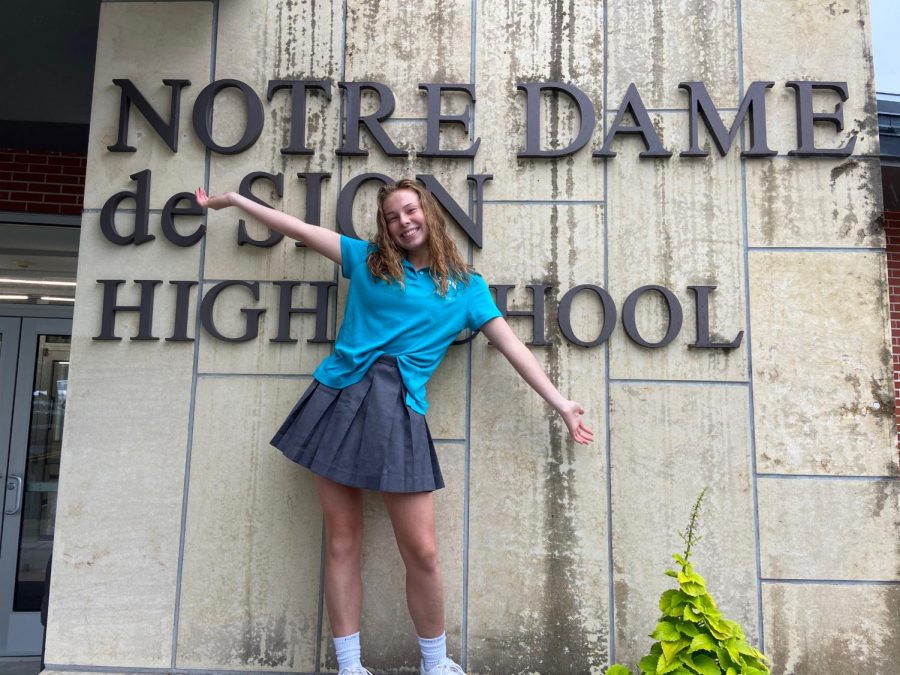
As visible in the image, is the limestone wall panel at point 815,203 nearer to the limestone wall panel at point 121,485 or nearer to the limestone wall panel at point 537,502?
the limestone wall panel at point 537,502

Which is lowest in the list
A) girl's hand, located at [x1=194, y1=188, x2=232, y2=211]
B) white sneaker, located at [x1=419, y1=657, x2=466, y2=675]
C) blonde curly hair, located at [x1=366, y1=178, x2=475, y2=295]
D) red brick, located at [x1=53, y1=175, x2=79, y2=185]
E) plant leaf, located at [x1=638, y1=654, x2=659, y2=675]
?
white sneaker, located at [x1=419, y1=657, x2=466, y2=675]

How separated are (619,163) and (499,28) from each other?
829 millimetres

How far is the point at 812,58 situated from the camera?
305 centimetres

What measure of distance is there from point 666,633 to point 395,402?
1233 millimetres

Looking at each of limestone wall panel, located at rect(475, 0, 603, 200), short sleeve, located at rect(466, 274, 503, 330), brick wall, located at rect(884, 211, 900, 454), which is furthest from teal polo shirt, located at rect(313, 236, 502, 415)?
brick wall, located at rect(884, 211, 900, 454)

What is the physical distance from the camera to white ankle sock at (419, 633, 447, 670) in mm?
2600

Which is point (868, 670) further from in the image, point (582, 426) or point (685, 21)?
point (685, 21)

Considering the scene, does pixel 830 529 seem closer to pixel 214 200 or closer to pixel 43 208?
pixel 214 200

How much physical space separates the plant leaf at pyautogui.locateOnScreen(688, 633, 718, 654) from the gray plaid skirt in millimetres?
1026

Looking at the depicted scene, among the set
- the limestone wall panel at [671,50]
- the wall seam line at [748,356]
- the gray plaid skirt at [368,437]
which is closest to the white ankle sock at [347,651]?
the gray plaid skirt at [368,437]

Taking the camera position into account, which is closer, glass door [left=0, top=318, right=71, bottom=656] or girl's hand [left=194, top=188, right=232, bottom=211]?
girl's hand [left=194, top=188, right=232, bottom=211]

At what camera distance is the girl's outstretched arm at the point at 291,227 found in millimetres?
2717

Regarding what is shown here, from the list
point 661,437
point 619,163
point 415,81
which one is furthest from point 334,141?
point 661,437

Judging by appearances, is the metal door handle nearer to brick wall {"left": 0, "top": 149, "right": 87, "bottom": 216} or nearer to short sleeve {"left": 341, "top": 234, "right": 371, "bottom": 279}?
brick wall {"left": 0, "top": 149, "right": 87, "bottom": 216}
